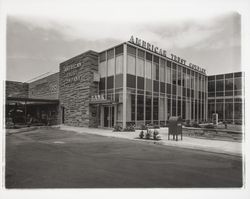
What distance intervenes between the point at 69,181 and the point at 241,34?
6.68m

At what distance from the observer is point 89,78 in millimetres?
19750

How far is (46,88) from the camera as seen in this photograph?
28562mm

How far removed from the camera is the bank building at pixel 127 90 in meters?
17.8

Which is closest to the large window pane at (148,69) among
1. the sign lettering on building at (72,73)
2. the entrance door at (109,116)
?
the entrance door at (109,116)

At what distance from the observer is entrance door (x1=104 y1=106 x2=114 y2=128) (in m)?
18.6

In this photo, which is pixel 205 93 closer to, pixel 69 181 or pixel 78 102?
pixel 78 102

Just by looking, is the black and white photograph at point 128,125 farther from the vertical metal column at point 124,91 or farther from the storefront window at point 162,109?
the storefront window at point 162,109

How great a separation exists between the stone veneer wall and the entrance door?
4.31 feet

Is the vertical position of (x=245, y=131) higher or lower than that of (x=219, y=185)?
→ higher

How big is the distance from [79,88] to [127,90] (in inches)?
249

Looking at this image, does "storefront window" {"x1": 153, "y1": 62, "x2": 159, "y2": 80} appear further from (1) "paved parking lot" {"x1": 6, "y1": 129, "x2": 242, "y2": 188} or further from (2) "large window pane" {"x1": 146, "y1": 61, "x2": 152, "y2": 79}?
(1) "paved parking lot" {"x1": 6, "y1": 129, "x2": 242, "y2": 188}

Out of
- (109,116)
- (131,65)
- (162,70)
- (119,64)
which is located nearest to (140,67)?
(131,65)
